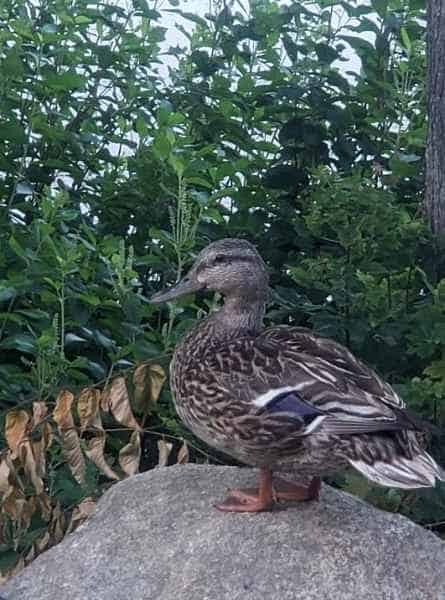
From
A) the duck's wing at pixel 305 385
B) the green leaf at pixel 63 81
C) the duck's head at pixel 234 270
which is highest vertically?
the green leaf at pixel 63 81

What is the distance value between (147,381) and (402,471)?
126 centimetres

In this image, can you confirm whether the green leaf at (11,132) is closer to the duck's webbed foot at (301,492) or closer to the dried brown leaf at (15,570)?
the dried brown leaf at (15,570)

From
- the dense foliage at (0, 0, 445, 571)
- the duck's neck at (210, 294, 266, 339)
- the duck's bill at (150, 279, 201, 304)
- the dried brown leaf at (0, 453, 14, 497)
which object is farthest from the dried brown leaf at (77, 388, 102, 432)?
the duck's neck at (210, 294, 266, 339)

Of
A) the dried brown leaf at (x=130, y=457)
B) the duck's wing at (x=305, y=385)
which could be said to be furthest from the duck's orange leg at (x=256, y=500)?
the dried brown leaf at (x=130, y=457)

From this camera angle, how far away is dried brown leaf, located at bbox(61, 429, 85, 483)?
449cm

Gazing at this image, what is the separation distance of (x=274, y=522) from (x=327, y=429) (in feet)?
1.50

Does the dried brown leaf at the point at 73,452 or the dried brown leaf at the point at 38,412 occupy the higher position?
the dried brown leaf at the point at 38,412

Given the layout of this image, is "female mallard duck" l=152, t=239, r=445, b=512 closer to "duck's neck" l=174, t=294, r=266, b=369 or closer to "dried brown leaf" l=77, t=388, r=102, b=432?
"duck's neck" l=174, t=294, r=266, b=369

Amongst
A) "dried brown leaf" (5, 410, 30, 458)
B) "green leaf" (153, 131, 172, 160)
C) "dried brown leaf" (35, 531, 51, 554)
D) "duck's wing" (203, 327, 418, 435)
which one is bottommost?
"dried brown leaf" (35, 531, 51, 554)

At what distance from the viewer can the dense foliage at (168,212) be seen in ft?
16.6

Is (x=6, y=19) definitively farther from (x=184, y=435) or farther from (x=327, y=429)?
(x=327, y=429)

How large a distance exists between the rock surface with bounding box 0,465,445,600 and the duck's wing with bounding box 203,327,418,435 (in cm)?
41

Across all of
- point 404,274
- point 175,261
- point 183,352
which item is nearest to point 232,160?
point 175,261

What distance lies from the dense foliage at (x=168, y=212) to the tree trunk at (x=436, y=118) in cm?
16
